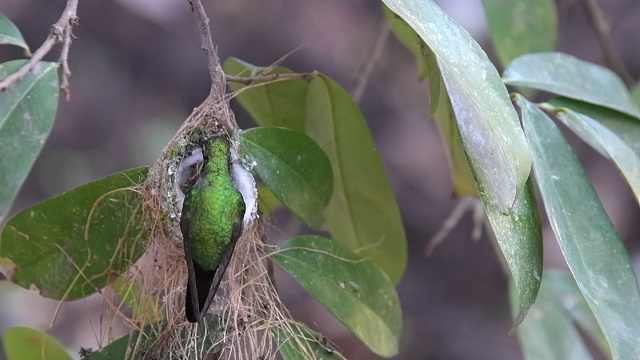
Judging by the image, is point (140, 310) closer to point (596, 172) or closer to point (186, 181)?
point (186, 181)

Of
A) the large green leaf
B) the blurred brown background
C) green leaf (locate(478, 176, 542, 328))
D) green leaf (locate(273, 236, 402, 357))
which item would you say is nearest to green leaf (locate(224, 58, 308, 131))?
the large green leaf

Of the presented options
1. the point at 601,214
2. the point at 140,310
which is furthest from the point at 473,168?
the point at 140,310

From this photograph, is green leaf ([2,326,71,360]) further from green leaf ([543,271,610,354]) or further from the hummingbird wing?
green leaf ([543,271,610,354])

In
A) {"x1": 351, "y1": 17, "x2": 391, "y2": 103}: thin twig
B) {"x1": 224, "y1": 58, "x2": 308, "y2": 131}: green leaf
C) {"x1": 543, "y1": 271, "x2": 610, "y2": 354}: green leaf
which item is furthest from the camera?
{"x1": 351, "y1": 17, "x2": 391, "y2": 103}: thin twig

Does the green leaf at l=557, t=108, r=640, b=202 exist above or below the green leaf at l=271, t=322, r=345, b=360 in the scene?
above

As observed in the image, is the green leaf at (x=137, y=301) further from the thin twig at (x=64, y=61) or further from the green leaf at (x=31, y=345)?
the thin twig at (x=64, y=61)

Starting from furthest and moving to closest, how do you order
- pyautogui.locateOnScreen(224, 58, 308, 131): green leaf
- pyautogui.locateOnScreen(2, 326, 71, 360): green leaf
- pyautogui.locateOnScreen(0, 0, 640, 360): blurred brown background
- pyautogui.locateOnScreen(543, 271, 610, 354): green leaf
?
1. pyautogui.locateOnScreen(0, 0, 640, 360): blurred brown background
2. pyautogui.locateOnScreen(543, 271, 610, 354): green leaf
3. pyautogui.locateOnScreen(224, 58, 308, 131): green leaf
4. pyautogui.locateOnScreen(2, 326, 71, 360): green leaf

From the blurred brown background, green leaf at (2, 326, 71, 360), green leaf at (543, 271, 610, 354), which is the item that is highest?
green leaf at (2, 326, 71, 360)
